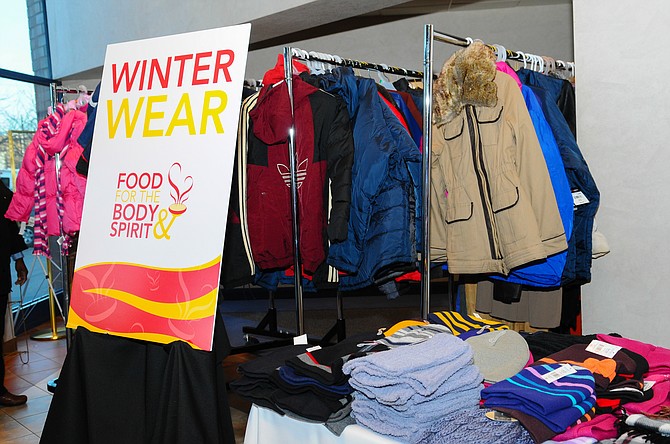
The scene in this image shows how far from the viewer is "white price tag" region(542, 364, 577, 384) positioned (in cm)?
142

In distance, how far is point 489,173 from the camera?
254 centimetres

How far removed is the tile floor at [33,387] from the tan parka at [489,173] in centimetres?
162

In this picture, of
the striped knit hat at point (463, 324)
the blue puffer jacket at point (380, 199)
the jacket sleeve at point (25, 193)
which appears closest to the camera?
the striped knit hat at point (463, 324)

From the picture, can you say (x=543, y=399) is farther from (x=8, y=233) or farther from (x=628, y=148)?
(x=8, y=233)

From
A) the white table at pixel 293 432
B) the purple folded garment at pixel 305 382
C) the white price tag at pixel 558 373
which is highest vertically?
the white price tag at pixel 558 373

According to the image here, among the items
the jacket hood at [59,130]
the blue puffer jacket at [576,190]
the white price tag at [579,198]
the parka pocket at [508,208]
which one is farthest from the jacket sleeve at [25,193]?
the white price tag at [579,198]

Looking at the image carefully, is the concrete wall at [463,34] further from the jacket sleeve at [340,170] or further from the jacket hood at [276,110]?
the jacket sleeve at [340,170]

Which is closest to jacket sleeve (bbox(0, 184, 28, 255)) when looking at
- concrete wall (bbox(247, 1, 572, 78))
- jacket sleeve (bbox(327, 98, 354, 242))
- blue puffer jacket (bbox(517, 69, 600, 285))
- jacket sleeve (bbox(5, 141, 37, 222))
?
jacket sleeve (bbox(5, 141, 37, 222))

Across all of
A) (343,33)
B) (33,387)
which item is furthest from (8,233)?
(343,33)

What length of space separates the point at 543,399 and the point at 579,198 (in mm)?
1477

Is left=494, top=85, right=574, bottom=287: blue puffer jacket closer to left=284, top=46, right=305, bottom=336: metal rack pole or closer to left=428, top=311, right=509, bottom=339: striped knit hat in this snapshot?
left=428, top=311, right=509, bottom=339: striped knit hat

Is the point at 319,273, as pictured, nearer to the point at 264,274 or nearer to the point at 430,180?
the point at 264,274

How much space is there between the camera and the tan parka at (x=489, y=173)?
8.00 feet

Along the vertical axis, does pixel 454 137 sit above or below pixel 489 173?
above
